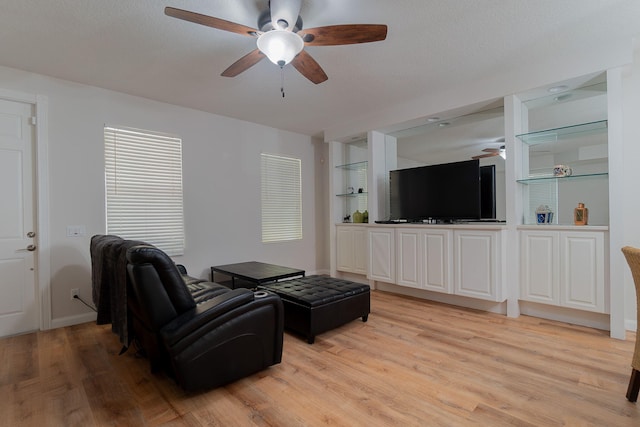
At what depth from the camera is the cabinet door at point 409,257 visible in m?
4.04

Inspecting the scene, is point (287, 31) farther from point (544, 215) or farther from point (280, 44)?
point (544, 215)

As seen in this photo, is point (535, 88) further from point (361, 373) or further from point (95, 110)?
point (95, 110)

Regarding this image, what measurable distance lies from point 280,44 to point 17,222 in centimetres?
326

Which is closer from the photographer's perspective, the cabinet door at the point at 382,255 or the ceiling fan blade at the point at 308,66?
the ceiling fan blade at the point at 308,66

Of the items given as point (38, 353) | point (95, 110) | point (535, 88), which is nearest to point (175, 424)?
point (38, 353)

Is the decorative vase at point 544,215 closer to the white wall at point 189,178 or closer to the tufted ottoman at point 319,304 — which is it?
the tufted ottoman at point 319,304

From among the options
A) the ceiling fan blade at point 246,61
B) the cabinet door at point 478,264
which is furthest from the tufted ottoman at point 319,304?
the ceiling fan blade at point 246,61

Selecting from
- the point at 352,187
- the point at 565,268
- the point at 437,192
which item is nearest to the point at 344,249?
the point at 352,187

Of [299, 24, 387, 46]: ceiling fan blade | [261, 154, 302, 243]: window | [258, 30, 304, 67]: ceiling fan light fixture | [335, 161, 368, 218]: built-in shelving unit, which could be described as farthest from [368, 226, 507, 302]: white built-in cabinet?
[258, 30, 304, 67]: ceiling fan light fixture

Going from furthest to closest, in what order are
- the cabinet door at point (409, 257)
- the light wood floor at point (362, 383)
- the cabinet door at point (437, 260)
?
the cabinet door at point (409, 257) → the cabinet door at point (437, 260) → the light wood floor at point (362, 383)

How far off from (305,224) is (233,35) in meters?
3.63

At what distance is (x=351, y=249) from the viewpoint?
5.09 m

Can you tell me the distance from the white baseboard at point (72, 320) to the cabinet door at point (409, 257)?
3.83m

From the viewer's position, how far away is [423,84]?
11.6 ft
